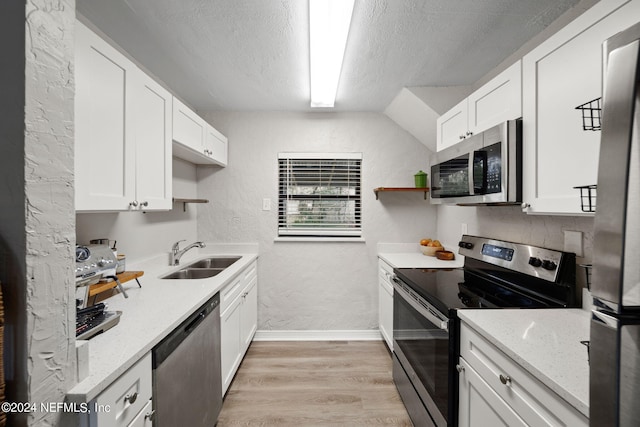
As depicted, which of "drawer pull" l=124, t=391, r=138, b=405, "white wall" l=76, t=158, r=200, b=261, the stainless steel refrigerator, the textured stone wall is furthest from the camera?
"white wall" l=76, t=158, r=200, b=261

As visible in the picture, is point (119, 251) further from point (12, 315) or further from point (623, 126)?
point (623, 126)

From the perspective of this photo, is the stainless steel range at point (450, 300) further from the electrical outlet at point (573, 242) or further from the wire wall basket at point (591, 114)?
the wire wall basket at point (591, 114)

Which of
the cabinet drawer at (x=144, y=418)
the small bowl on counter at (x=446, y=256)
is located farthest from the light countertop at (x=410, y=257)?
the cabinet drawer at (x=144, y=418)

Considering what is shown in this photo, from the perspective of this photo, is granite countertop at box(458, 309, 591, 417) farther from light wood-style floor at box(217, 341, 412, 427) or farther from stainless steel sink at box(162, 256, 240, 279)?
stainless steel sink at box(162, 256, 240, 279)

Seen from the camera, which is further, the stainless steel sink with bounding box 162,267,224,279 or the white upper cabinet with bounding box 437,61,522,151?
the stainless steel sink with bounding box 162,267,224,279

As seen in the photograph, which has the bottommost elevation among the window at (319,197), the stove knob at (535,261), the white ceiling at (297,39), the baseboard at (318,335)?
the baseboard at (318,335)

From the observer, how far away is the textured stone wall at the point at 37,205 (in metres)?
0.60

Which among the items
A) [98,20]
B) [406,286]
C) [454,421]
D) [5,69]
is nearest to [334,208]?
[406,286]

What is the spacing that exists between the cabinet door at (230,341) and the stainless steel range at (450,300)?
1267mm

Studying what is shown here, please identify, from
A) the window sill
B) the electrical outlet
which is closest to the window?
the window sill

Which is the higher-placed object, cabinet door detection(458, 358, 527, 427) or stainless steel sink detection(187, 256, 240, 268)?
stainless steel sink detection(187, 256, 240, 268)

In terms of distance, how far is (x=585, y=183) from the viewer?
970mm

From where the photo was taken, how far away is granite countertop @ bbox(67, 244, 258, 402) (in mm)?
780

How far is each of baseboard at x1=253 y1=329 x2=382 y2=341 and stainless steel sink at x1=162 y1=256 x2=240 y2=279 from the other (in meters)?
0.88
